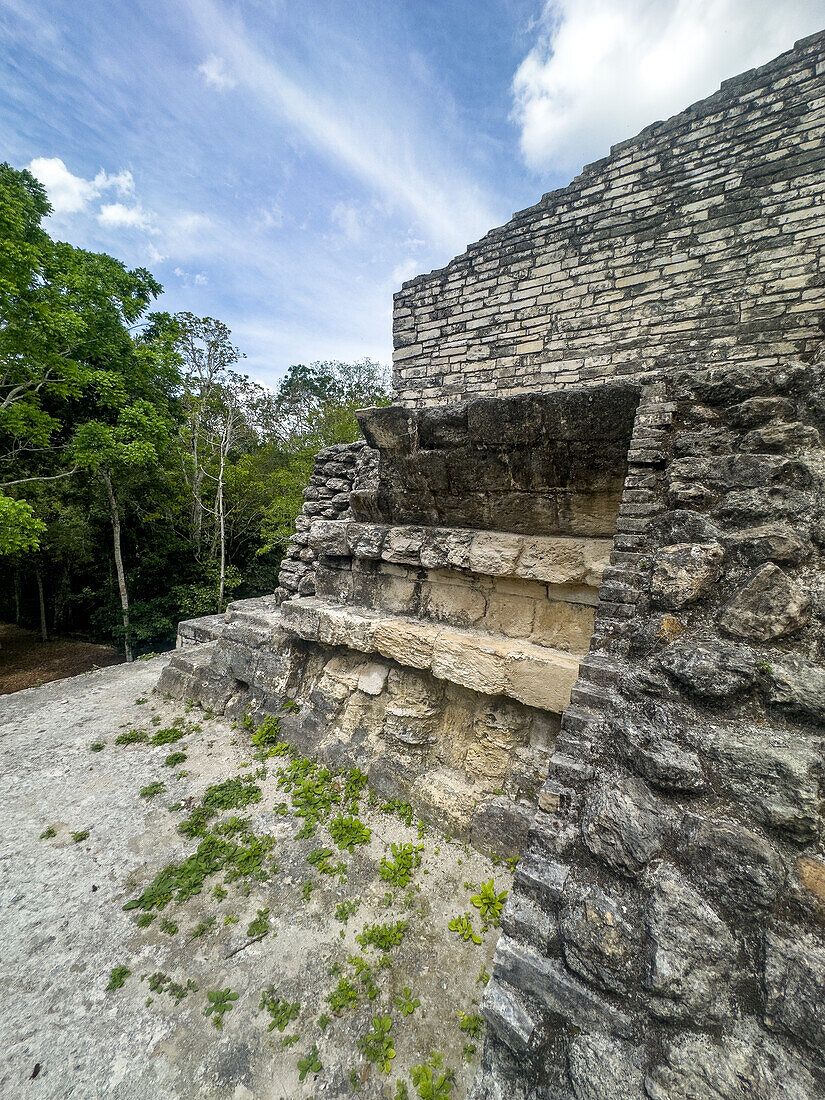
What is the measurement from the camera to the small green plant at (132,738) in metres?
3.77

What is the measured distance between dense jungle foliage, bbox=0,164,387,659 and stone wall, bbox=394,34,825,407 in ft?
24.7

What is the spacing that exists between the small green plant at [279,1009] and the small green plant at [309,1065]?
0.15 metres

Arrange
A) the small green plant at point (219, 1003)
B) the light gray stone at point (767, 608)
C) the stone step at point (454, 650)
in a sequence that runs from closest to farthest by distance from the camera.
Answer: the light gray stone at point (767, 608) → the small green plant at point (219, 1003) → the stone step at point (454, 650)

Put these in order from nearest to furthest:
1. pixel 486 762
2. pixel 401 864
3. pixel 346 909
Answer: pixel 346 909 < pixel 401 864 < pixel 486 762

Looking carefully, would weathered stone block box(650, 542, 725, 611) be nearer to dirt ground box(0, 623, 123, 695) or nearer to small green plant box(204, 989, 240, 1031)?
small green plant box(204, 989, 240, 1031)

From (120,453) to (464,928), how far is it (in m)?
10.1

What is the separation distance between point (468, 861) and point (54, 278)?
11415 millimetres

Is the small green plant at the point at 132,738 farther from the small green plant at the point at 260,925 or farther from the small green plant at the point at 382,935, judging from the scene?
the small green plant at the point at 382,935

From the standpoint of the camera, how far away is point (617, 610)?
1698 mm

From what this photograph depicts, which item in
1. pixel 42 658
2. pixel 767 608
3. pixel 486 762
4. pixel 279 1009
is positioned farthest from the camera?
pixel 42 658

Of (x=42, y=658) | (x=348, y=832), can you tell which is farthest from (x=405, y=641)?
(x=42, y=658)

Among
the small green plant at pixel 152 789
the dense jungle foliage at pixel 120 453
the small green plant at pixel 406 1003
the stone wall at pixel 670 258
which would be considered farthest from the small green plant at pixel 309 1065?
the dense jungle foliage at pixel 120 453

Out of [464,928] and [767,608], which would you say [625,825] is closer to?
[767,608]

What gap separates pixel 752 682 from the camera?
1273mm
